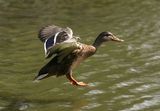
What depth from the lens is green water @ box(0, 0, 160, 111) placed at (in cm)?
1059

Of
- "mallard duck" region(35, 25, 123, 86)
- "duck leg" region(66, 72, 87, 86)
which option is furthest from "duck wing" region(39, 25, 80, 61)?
"duck leg" region(66, 72, 87, 86)

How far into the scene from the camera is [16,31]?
15828 mm

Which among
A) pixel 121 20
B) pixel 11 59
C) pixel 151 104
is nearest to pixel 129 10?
pixel 121 20

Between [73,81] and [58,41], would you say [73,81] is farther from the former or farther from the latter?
[58,41]

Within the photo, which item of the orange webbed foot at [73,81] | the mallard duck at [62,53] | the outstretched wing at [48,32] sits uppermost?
the outstretched wing at [48,32]

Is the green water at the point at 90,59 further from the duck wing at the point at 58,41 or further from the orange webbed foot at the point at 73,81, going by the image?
the duck wing at the point at 58,41

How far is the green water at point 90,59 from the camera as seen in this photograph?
1059 centimetres

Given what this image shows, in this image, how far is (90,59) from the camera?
13008 millimetres

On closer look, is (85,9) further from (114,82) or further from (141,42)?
(114,82)

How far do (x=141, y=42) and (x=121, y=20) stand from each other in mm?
2287

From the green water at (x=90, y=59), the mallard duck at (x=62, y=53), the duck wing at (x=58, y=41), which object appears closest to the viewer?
the duck wing at (x=58, y=41)

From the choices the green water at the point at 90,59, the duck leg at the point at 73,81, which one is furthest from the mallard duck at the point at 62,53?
the green water at the point at 90,59

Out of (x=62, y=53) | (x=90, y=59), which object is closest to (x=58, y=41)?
(x=62, y=53)

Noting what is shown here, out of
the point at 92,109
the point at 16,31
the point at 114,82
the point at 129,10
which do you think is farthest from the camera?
the point at 129,10
